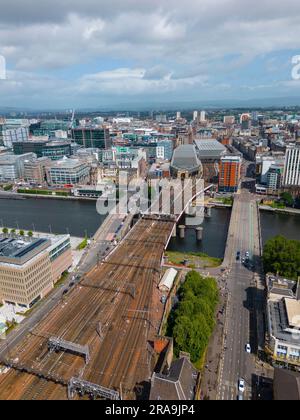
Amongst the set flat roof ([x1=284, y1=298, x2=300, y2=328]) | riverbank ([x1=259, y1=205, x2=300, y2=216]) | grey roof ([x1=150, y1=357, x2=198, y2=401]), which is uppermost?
grey roof ([x1=150, y1=357, x2=198, y2=401])

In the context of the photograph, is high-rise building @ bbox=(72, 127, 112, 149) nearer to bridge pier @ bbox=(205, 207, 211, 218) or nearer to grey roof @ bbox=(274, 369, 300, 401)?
bridge pier @ bbox=(205, 207, 211, 218)

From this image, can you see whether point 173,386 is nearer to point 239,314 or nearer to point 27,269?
point 239,314

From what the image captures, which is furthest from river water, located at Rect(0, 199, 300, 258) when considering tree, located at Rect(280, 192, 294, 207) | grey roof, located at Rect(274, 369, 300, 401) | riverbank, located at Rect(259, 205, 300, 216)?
grey roof, located at Rect(274, 369, 300, 401)

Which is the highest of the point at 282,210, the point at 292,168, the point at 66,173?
the point at 292,168

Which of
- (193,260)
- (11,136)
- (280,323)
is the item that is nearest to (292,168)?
(193,260)

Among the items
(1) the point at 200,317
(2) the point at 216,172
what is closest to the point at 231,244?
(1) the point at 200,317

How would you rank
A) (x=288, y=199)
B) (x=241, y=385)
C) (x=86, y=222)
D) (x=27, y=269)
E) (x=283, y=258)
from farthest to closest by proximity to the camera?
(x=288, y=199)
(x=86, y=222)
(x=283, y=258)
(x=27, y=269)
(x=241, y=385)
